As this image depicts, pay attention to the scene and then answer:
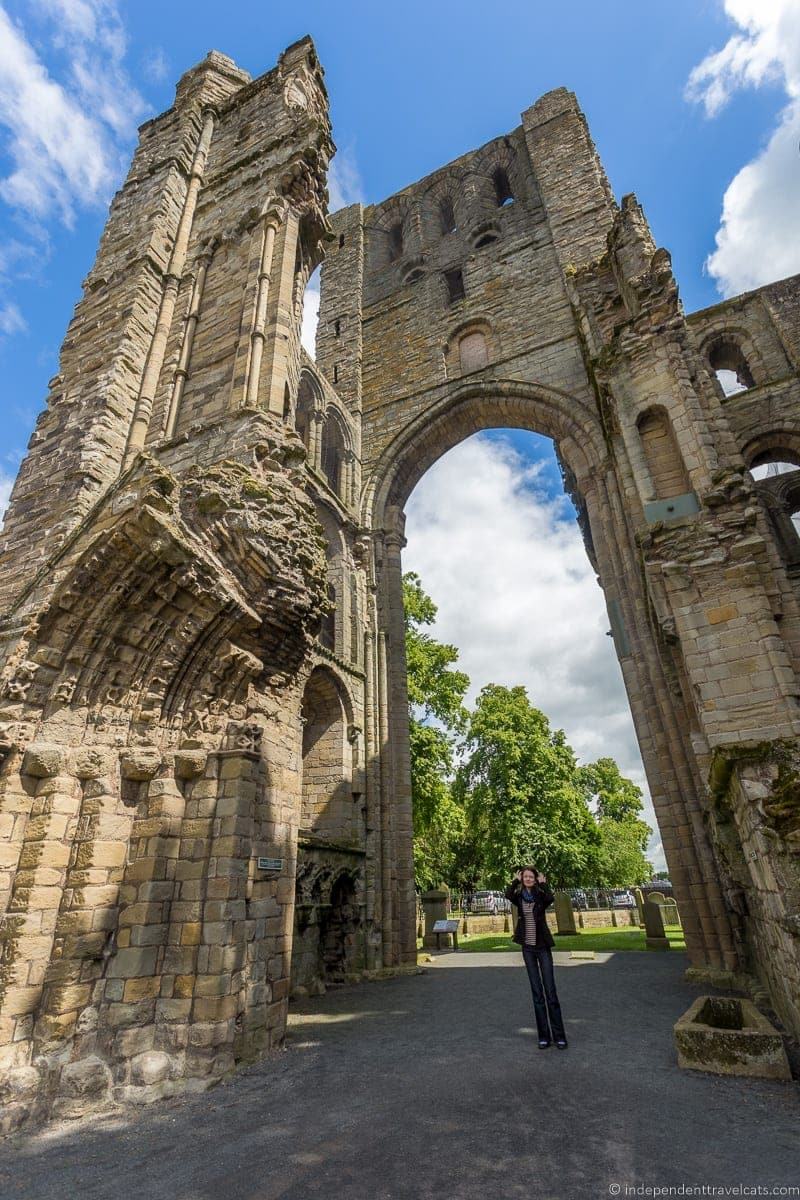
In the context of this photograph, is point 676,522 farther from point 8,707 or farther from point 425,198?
point 425,198

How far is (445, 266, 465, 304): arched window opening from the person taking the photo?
691 inches

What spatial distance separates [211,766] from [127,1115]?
2.24 metres

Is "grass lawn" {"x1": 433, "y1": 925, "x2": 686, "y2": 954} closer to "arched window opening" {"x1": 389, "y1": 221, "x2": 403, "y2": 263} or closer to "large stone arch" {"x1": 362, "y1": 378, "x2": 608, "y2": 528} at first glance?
"large stone arch" {"x1": 362, "y1": 378, "x2": 608, "y2": 528}

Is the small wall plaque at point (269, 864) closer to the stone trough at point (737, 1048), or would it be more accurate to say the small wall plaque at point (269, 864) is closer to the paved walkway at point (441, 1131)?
the paved walkway at point (441, 1131)

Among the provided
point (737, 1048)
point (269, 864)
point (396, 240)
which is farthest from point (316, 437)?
point (737, 1048)

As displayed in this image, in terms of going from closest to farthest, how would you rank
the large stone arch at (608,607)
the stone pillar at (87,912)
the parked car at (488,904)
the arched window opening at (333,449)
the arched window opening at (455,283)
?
the stone pillar at (87,912) → the large stone arch at (608,607) → the arched window opening at (333,449) → the arched window opening at (455,283) → the parked car at (488,904)

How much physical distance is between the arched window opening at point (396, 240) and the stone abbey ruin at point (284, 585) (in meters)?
4.86

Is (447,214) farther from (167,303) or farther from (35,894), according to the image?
(35,894)

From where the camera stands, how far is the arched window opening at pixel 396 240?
20.8 meters

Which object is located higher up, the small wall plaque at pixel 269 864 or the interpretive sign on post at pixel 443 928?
the small wall plaque at pixel 269 864

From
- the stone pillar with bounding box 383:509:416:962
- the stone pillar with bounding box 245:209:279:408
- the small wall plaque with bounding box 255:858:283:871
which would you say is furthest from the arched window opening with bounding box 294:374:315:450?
the small wall plaque with bounding box 255:858:283:871

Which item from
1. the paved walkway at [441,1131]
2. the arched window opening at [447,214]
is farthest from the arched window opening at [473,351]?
the paved walkway at [441,1131]

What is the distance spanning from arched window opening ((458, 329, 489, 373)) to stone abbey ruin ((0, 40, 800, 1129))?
11 centimetres

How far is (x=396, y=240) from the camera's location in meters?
21.2
